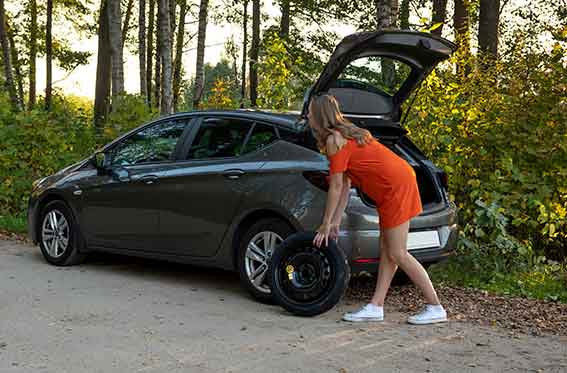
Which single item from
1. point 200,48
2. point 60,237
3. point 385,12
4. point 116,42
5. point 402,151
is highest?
point 200,48

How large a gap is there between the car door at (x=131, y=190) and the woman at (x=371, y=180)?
200cm

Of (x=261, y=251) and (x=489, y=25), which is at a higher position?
(x=489, y=25)

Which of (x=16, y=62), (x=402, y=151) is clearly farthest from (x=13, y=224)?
(x=16, y=62)

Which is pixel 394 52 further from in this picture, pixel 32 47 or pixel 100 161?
pixel 32 47

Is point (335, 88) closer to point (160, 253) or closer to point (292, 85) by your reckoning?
point (160, 253)

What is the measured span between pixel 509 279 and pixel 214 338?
11.2 ft

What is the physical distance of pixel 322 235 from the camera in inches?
228

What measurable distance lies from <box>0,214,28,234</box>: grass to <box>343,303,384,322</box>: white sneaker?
6693 millimetres

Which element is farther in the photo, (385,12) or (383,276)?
(385,12)

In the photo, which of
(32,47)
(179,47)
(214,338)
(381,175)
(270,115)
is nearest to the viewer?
(214,338)

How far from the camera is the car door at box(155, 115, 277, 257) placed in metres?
6.66

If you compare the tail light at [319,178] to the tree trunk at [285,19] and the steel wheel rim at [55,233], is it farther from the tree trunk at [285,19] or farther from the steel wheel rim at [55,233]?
the tree trunk at [285,19]

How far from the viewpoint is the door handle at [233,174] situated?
662 centimetres

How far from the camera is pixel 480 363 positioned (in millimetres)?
4883
